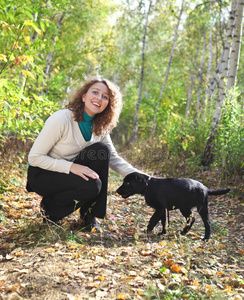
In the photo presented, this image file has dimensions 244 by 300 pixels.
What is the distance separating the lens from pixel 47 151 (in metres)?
3.19

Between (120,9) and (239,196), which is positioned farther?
(120,9)

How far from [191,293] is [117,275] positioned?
2.04ft

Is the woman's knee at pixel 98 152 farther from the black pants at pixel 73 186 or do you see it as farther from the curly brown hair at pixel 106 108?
the curly brown hair at pixel 106 108

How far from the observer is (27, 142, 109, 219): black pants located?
321 cm

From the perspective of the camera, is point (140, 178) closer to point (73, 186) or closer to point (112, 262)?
point (73, 186)

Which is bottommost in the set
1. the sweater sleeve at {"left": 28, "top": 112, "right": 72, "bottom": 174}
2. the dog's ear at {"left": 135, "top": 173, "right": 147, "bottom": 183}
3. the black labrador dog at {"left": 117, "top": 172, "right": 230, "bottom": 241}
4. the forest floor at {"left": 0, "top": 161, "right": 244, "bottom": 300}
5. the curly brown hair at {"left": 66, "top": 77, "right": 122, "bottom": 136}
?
the forest floor at {"left": 0, "top": 161, "right": 244, "bottom": 300}

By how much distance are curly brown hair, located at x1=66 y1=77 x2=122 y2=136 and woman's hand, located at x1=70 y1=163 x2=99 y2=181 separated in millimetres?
558

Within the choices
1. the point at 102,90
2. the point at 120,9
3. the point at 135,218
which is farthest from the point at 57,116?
the point at 120,9

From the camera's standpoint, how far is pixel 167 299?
206cm

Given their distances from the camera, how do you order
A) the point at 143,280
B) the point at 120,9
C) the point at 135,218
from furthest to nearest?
the point at 120,9 → the point at 135,218 → the point at 143,280

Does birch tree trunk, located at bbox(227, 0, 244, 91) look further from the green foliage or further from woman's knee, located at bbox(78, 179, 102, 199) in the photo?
woman's knee, located at bbox(78, 179, 102, 199)

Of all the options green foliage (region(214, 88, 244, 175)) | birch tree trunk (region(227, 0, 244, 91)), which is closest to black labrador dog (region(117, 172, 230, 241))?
green foliage (region(214, 88, 244, 175))

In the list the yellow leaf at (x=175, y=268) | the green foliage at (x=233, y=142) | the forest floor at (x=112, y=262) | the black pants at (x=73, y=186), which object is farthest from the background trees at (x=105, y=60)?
the yellow leaf at (x=175, y=268)

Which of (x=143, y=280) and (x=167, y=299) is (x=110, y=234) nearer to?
(x=143, y=280)
